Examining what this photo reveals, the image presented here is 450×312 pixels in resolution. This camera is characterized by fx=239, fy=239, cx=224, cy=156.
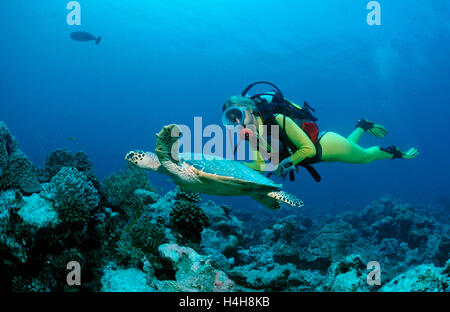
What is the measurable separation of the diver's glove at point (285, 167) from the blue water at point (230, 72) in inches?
1026

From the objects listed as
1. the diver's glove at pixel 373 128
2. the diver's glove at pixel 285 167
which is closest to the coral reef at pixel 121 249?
the diver's glove at pixel 285 167

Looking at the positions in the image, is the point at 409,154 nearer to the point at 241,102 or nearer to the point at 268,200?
the point at 268,200

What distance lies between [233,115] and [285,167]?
1.13 meters

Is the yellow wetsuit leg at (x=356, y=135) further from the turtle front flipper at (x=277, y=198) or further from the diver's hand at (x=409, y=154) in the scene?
the turtle front flipper at (x=277, y=198)

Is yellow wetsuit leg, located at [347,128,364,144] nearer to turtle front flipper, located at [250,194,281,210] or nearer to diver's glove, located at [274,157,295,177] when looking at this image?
diver's glove, located at [274,157,295,177]

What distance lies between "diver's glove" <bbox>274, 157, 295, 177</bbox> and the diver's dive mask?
903 mm

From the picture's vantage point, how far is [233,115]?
3.66 meters

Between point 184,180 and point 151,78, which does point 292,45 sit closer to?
point 184,180

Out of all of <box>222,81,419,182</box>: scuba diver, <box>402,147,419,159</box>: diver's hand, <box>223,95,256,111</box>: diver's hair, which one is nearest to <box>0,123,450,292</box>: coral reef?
<box>222,81,419,182</box>: scuba diver

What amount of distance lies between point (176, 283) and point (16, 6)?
73833 mm

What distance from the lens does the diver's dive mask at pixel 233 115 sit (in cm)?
352

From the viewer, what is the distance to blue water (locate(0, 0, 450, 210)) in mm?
36625

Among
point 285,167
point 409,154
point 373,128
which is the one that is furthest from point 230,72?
point 285,167
